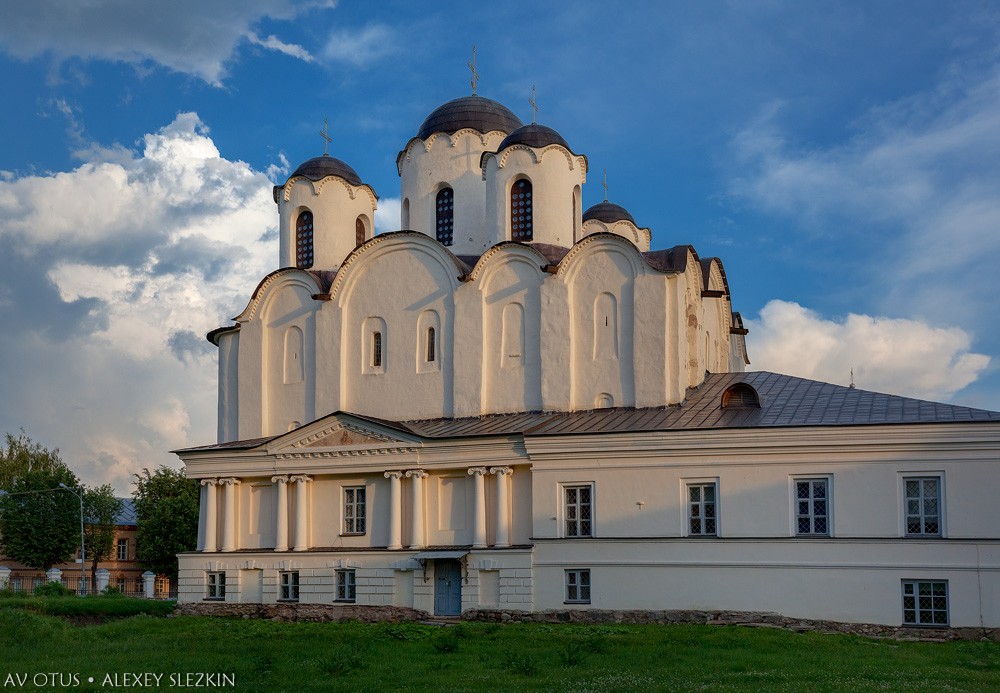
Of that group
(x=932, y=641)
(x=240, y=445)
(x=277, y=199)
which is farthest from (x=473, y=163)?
(x=932, y=641)

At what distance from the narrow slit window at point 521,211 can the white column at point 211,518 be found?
34.9 feet

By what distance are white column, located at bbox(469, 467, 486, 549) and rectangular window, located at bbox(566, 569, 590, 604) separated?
2248 millimetres

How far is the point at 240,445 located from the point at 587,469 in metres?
9.82

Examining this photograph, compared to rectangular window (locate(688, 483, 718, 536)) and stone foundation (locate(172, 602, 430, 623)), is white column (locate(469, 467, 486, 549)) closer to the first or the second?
stone foundation (locate(172, 602, 430, 623))

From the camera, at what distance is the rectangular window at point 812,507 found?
24.4 metres

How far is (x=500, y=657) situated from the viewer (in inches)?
786

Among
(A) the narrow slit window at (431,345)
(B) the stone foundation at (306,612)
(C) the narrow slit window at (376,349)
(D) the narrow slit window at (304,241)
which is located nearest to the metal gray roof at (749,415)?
(A) the narrow slit window at (431,345)

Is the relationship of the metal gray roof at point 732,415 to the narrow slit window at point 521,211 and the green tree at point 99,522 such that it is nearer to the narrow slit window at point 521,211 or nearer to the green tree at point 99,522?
the narrow slit window at point 521,211

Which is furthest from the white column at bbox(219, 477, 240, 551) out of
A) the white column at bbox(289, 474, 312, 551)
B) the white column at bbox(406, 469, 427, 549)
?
the white column at bbox(406, 469, 427, 549)

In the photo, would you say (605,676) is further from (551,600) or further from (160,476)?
(160,476)

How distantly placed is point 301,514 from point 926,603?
14.9 m

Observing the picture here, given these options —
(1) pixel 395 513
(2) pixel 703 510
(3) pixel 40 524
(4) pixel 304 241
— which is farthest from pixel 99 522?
(2) pixel 703 510

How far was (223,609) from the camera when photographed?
29656 mm

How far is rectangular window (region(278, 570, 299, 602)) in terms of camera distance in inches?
1153
